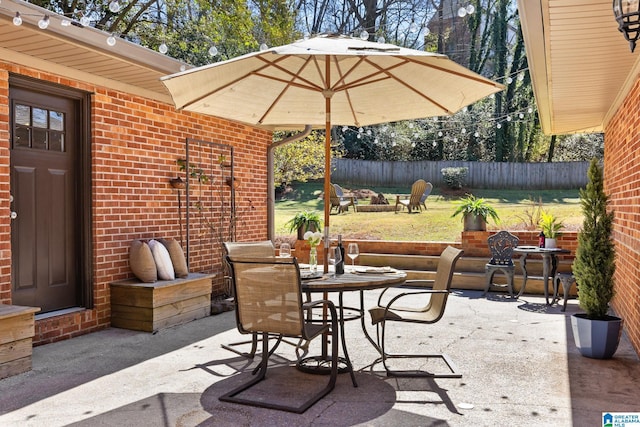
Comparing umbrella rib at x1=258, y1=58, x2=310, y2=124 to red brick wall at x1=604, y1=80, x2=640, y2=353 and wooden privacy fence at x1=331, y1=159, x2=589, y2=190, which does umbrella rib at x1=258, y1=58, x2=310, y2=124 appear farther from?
wooden privacy fence at x1=331, y1=159, x2=589, y2=190

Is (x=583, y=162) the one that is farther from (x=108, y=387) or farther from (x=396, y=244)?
(x=108, y=387)

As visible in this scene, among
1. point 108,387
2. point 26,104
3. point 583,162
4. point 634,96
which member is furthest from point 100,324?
point 583,162

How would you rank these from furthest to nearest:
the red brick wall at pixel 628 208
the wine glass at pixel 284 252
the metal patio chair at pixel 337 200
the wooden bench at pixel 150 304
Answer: the metal patio chair at pixel 337 200 < the wooden bench at pixel 150 304 < the red brick wall at pixel 628 208 < the wine glass at pixel 284 252

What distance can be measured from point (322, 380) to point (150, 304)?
82.0 inches

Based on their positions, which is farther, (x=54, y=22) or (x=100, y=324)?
(x=100, y=324)

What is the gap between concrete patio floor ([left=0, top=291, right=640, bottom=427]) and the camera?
3.05m

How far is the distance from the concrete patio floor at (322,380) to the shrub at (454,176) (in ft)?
45.9

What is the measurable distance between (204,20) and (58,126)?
688cm

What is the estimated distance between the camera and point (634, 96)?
4801 mm

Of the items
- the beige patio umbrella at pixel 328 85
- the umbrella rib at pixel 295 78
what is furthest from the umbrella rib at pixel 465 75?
the umbrella rib at pixel 295 78

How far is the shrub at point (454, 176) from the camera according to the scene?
18805mm

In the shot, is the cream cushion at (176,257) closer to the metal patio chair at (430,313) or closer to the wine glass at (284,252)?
the wine glass at (284,252)

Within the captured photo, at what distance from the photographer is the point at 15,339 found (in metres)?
3.74

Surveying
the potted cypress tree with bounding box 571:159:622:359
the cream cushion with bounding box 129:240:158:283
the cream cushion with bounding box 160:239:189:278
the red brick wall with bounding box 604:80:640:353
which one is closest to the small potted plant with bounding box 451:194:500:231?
the red brick wall with bounding box 604:80:640:353
